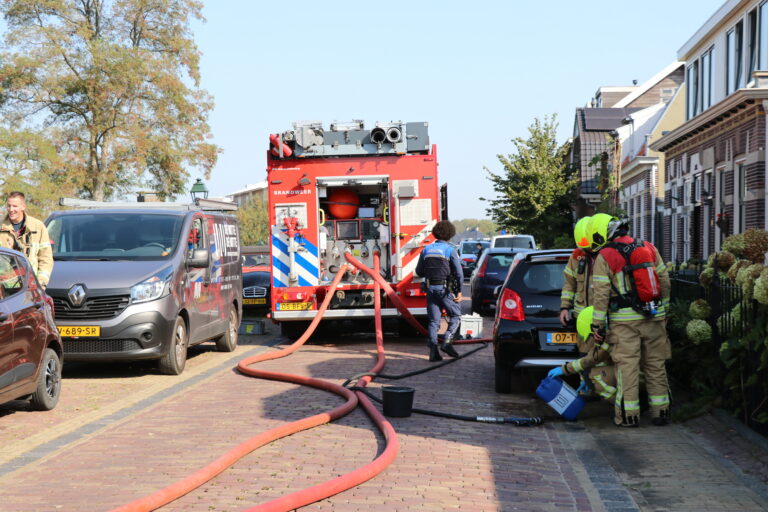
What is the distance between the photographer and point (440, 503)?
18.1ft

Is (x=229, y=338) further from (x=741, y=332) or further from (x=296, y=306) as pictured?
Result: (x=741, y=332)

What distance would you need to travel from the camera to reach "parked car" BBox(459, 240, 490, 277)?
3984 cm

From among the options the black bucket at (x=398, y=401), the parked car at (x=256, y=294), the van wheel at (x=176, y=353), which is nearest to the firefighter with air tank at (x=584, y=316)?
the black bucket at (x=398, y=401)

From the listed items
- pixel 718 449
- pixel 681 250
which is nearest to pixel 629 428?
pixel 718 449

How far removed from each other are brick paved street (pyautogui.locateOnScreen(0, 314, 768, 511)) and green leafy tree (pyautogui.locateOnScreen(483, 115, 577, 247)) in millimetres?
40982

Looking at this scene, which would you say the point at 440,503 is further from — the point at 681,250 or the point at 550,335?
the point at 681,250

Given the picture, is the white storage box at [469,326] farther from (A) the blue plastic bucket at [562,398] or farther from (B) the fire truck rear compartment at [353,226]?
(A) the blue plastic bucket at [562,398]

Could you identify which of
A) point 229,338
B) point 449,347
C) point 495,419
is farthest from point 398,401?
point 229,338

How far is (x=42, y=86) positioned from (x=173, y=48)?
5.65 m

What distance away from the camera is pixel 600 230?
8086 millimetres

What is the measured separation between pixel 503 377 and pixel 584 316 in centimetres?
190

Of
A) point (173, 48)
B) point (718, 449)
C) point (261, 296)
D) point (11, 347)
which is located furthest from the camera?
point (173, 48)

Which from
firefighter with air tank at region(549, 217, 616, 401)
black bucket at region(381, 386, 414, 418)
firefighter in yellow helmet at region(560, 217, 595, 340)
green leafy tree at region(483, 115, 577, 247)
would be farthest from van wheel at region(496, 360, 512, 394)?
green leafy tree at region(483, 115, 577, 247)

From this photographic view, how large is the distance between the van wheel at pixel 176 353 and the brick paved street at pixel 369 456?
1030 millimetres
